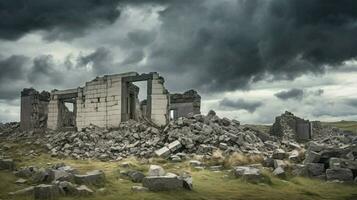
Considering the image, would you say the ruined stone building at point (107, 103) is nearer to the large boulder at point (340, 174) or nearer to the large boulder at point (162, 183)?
the large boulder at point (340, 174)

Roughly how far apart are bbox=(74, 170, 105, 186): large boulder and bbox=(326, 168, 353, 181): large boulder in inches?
325

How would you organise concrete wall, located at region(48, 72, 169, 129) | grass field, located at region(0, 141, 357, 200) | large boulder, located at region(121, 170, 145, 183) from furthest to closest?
concrete wall, located at region(48, 72, 169, 129)
large boulder, located at region(121, 170, 145, 183)
grass field, located at region(0, 141, 357, 200)

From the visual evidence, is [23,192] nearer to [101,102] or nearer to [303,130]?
[101,102]

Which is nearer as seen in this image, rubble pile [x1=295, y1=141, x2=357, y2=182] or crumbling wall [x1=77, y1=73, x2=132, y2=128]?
rubble pile [x1=295, y1=141, x2=357, y2=182]

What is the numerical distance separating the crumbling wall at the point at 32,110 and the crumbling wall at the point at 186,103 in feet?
36.4

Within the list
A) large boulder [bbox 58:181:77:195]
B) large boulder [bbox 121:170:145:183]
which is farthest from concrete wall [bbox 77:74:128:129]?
large boulder [bbox 58:181:77:195]

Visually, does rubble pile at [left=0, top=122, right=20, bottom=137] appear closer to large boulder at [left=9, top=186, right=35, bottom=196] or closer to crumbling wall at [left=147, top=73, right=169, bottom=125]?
crumbling wall at [left=147, top=73, right=169, bottom=125]

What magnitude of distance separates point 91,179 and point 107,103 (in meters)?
16.9

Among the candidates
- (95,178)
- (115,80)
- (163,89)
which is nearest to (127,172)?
(95,178)

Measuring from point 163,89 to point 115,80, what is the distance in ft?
12.5

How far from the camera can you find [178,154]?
1922 centimetres

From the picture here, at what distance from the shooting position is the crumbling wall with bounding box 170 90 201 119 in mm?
33812

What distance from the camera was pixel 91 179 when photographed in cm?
1127

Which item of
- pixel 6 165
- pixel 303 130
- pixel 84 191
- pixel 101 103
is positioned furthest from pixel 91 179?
pixel 303 130
